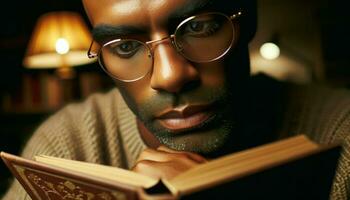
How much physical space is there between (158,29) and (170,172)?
30cm

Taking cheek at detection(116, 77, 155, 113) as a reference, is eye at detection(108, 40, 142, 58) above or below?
above

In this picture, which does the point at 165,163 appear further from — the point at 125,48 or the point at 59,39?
the point at 59,39

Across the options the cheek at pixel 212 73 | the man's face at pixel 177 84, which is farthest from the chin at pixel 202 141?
the cheek at pixel 212 73

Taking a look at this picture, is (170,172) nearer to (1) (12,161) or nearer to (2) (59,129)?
(1) (12,161)

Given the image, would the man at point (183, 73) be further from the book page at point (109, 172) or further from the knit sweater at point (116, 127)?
the book page at point (109, 172)

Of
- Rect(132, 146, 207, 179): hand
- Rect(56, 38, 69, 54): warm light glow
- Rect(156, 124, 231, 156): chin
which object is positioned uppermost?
Rect(132, 146, 207, 179): hand

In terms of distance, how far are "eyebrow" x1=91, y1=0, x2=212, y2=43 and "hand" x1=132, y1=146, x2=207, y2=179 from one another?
26 cm

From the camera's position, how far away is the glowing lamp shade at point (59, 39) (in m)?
2.54

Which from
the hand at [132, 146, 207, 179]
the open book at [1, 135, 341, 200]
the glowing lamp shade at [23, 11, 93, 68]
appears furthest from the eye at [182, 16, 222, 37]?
the glowing lamp shade at [23, 11, 93, 68]

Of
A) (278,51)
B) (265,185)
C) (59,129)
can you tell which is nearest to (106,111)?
(59,129)

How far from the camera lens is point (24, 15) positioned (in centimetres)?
299

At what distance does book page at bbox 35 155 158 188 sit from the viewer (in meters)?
0.60

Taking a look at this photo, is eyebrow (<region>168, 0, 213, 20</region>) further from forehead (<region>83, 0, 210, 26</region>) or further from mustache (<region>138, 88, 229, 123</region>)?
mustache (<region>138, 88, 229, 123</region>)

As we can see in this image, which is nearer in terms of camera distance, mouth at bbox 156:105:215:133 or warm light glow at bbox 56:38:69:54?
mouth at bbox 156:105:215:133
